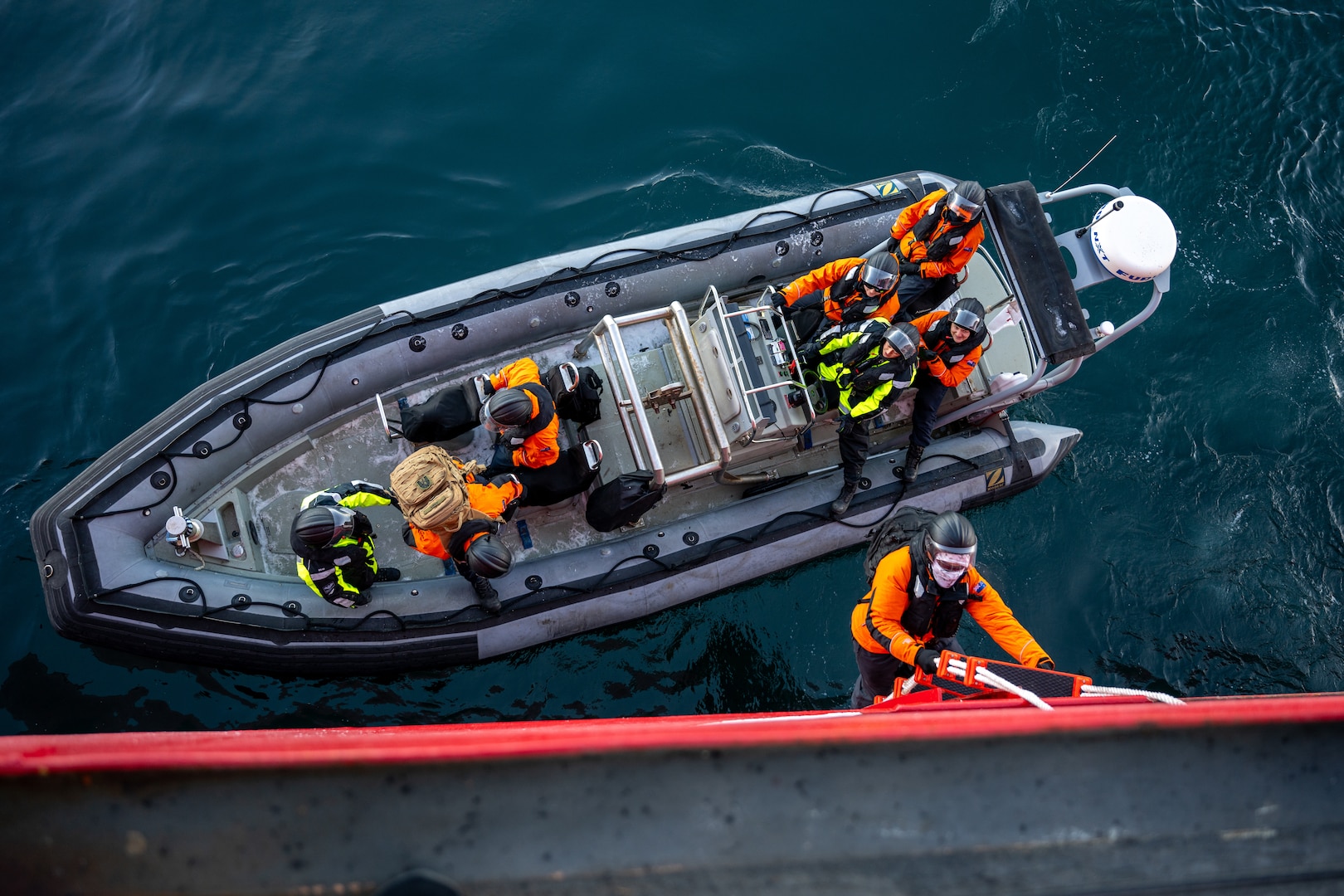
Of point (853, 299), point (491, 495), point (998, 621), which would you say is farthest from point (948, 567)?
point (491, 495)

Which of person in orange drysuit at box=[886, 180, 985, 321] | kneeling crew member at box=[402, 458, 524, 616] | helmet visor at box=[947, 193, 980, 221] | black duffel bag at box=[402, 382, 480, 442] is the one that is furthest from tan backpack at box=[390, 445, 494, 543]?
helmet visor at box=[947, 193, 980, 221]

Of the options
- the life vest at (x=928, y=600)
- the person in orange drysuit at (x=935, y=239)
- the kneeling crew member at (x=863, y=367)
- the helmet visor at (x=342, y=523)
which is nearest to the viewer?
the life vest at (x=928, y=600)

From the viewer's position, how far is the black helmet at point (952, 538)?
3.57 m

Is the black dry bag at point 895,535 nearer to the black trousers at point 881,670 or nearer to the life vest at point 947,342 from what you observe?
the black trousers at point 881,670

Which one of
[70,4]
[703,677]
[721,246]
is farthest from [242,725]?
[70,4]

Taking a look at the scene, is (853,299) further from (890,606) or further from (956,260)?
(890,606)

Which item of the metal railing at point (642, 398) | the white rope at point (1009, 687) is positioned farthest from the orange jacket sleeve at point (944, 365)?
the white rope at point (1009, 687)

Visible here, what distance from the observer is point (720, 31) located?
A: 685cm

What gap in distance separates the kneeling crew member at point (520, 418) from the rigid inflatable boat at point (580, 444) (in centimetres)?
46

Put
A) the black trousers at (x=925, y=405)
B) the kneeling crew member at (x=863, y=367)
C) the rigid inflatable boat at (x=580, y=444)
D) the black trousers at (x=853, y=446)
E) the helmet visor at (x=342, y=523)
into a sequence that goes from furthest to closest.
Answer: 1. the black trousers at (x=925, y=405)
2. the black trousers at (x=853, y=446)
3. the kneeling crew member at (x=863, y=367)
4. the rigid inflatable boat at (x=580, y=444)
5. the helmet visor at (x=342, y=523)

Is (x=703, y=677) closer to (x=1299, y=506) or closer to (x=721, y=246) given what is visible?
(x=721, y=246)

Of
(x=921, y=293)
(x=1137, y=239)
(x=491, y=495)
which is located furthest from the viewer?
(x=921, y=293)

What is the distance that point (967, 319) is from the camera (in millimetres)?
4543

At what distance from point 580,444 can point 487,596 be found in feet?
3.04
